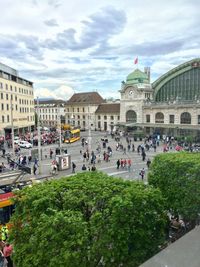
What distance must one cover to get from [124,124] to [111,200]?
74.3 m

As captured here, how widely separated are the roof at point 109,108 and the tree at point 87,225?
84.2 meters

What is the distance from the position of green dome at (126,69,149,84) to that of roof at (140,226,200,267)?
2930 inches

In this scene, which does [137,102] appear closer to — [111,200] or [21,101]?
[21,101]

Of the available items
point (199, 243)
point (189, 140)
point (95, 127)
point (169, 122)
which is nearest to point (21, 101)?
point (95, 127)

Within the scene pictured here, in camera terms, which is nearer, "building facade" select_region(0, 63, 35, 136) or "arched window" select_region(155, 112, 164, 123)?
"building facade" select_region(0, 63, 35, 136)

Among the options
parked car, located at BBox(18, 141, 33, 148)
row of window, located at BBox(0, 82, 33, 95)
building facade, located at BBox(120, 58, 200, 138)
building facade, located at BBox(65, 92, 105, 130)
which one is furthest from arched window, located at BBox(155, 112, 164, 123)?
row of window, located at BBox(0, 82, 33, 95)

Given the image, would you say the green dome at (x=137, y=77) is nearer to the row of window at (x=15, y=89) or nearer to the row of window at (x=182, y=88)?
the row of window at (x=182, y=88)

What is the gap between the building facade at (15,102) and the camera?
2869 inches

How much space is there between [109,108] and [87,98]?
1411 centimetres

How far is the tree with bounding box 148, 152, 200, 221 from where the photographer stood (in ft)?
48.0

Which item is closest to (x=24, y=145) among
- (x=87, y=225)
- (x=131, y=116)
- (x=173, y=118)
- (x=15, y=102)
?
(x=15, y=102)

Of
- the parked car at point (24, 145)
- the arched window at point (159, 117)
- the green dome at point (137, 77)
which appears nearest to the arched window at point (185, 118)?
the arched window at point (159, 117)

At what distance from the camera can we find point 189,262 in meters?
8.61

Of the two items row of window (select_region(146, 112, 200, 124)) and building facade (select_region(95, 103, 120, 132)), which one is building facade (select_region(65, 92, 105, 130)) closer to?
building facade (select_region(95, 103, 120, 132))
